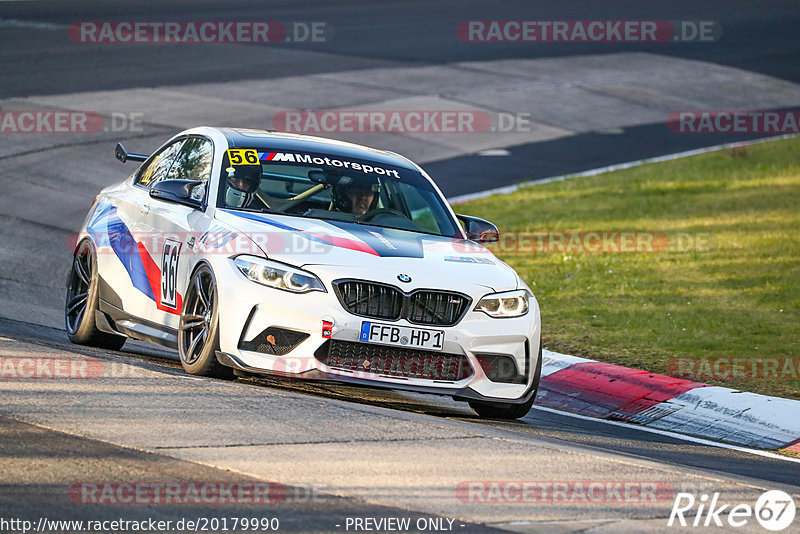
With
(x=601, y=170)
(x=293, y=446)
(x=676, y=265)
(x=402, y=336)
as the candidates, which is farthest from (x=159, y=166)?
(x=601, y=170)

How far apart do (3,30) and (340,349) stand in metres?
23.4

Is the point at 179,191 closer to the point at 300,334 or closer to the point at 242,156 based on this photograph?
the point at 242,156

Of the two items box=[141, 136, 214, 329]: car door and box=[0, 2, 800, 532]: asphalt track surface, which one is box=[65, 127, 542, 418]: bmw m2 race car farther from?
box=[0, 2, 800, 532]: asphalt track surface

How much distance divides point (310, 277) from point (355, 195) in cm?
146

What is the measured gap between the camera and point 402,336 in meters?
7.82

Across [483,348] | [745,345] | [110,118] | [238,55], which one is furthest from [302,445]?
[238,55]

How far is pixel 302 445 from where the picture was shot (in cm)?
649

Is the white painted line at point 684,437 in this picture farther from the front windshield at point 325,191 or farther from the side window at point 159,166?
the side window at point 159,166

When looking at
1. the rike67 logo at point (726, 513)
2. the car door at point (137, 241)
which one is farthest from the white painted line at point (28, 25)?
the rike67 logo at point (726, 513)

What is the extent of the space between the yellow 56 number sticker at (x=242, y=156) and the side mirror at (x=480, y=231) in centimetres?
153

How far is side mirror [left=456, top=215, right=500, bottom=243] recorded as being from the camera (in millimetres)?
9461

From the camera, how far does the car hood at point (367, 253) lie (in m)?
7.89

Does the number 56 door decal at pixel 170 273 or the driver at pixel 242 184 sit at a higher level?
the driver at pixel 242 184

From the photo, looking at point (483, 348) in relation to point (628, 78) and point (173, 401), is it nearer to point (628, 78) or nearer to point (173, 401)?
point (173, 401)
